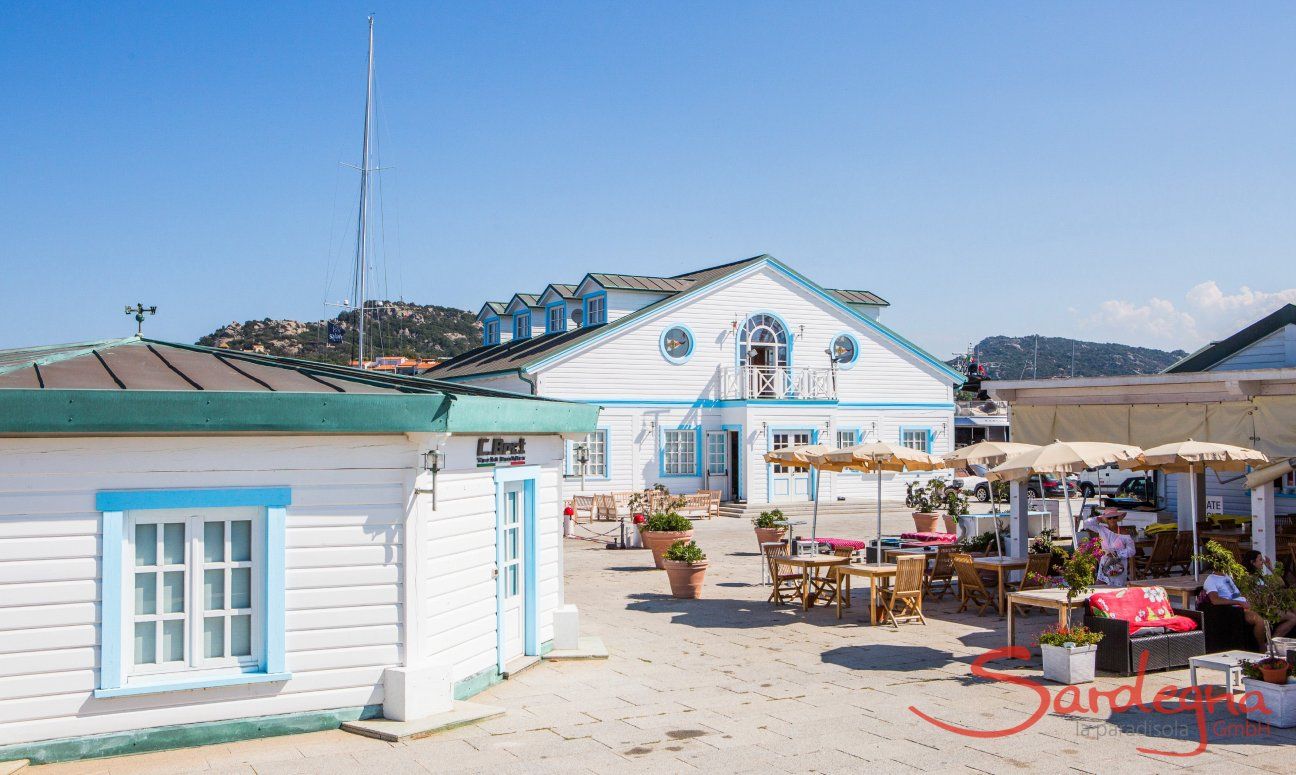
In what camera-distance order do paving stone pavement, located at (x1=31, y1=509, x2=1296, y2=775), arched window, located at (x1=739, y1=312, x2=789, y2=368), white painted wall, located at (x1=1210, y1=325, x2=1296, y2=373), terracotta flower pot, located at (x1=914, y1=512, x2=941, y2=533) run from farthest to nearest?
1. arched window, located at (x1=739, y1=312, x2=789, y2=368)
2. terracotta flower pot, located at (x1=914, y1=512, x2=941, y2=533)
3. white painted wall, located at (x1=1210, y1=325, x2=1296, y2=373)
4. paving stone pavement, located at (x1=31, y1=509, x2=1296, y2=775)

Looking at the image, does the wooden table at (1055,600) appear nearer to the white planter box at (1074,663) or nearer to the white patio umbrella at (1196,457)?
the white planter box at (1074,663)

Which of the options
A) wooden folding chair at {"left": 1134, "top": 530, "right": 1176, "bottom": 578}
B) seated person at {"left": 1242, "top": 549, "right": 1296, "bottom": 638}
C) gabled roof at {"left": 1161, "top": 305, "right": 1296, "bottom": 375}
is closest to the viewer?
seated person at {"left": 1242, "top": 549, "right": 1296, "bottom": 638}

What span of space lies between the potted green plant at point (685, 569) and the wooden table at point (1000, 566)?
373 centimetres

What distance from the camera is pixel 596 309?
31.4m

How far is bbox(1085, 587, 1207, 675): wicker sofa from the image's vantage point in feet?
32.4

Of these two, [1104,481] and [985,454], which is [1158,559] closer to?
[985,454]

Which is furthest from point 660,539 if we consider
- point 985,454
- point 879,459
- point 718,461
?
point 718,461

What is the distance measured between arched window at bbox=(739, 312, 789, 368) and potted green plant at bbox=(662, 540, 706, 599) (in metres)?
16.4

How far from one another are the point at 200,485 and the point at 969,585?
9628 mm

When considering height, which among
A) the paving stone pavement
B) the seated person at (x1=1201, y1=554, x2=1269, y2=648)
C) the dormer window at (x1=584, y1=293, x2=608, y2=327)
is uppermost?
the dormer window at (x1=584, y1=293, x2=608, y2=327)

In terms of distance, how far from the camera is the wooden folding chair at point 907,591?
497 inches

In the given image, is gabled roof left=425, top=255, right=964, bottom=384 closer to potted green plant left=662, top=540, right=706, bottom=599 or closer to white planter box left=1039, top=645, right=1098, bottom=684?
potted green plant left=662, top=540, right=706, bottom=599

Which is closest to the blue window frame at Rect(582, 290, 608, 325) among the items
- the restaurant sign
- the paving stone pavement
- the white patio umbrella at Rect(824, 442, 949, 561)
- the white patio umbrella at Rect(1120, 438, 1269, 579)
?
the white patio umbrella at Rect(824, 442, 949, 561)

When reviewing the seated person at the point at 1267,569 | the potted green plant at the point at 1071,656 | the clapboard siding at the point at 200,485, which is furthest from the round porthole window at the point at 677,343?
the clapboard siding at the point at 200,485
